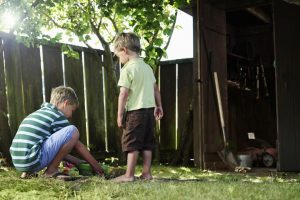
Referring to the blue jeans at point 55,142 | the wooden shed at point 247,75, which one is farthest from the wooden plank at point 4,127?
the wooden shed at point 247,75

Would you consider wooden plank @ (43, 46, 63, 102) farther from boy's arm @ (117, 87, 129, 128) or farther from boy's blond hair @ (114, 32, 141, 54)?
boy's arm @ (117, 87, 129, 128)

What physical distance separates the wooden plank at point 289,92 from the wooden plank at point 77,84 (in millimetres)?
2856

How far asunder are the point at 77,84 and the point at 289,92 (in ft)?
9.99

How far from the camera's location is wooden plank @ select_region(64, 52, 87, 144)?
6.55m

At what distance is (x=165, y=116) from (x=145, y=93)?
3.88 meters

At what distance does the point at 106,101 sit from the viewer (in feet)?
23.7

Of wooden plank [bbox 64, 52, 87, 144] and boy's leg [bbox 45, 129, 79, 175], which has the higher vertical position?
wooden plank [bbox 64, 52, 87, 144]

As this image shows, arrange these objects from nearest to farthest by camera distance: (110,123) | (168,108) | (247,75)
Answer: (110,123) < (168,108) < (247,75)

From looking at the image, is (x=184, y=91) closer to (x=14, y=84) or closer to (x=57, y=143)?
(x=14, y=84)

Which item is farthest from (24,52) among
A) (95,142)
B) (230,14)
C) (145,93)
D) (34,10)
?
(230,14)

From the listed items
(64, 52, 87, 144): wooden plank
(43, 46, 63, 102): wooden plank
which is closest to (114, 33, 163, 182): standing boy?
(43, 46, 63, 102): wooden plank

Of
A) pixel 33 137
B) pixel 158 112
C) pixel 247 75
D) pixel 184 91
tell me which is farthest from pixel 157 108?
pixel 247 75

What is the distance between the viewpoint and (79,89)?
6.75 meters

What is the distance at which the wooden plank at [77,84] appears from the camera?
21.5ft
